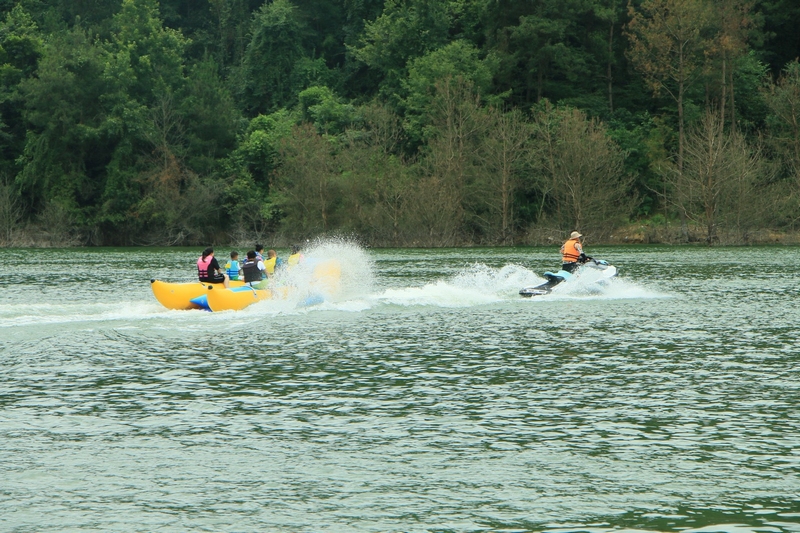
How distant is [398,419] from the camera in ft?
42.5

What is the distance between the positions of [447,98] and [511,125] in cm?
458

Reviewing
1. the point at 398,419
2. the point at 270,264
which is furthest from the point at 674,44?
the point at 398,419

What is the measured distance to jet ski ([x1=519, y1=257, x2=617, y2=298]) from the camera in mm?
28406

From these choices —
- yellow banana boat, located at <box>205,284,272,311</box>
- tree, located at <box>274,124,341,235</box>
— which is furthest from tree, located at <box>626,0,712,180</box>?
yellow banana boat, located at <box>205,284,272,311</box>

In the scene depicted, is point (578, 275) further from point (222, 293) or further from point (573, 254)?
point (222, 293)

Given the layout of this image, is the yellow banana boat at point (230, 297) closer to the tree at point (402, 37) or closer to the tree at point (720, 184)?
the tree at point (720, 184)

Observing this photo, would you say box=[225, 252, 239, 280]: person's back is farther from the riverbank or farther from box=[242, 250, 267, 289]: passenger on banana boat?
the riverbank

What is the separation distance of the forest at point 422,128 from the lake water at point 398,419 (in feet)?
131

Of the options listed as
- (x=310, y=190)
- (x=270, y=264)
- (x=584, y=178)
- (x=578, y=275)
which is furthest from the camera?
(x=310, y=190)

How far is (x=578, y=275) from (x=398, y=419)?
54.9 ft

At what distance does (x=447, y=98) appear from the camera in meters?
68.4

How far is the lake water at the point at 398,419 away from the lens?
9445 mm

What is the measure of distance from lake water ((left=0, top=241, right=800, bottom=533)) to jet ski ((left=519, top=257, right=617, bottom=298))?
274cm

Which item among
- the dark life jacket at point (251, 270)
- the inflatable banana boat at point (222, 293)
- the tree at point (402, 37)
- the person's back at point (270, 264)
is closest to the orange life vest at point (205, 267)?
the inflatable banana boat at point (222, 293)
